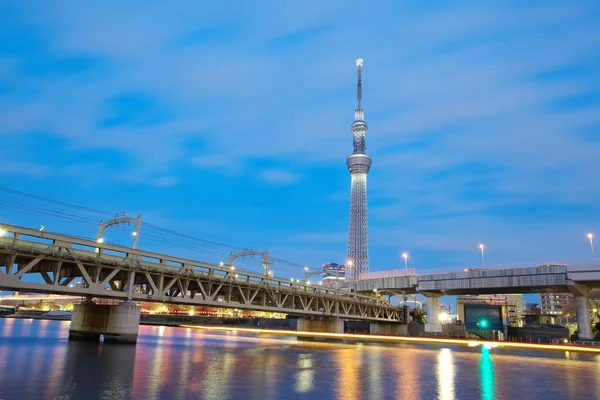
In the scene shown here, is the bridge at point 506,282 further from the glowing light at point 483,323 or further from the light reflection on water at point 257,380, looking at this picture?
A: the light reflection on water at point 257,380

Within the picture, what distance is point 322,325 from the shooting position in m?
94.8

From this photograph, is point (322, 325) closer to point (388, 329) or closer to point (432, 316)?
point (388, 329)

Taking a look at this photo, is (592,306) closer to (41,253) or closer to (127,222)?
(127,222)

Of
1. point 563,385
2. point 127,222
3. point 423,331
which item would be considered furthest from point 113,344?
point 423,331

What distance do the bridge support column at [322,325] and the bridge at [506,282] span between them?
Answer: 31970 millimetres

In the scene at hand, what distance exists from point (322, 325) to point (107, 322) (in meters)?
53.8

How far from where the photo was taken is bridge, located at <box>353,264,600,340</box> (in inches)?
3499

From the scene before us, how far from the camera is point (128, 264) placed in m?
48.3

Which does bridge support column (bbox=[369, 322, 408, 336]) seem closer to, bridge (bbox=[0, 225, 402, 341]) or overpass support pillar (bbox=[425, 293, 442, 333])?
overpass support pillar (bbox=[425, 293, 442, 333])

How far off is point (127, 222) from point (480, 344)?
71163 millimetres

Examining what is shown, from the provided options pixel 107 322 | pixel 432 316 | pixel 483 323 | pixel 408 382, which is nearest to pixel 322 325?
pixel 432 316

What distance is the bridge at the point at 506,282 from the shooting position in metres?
88.9

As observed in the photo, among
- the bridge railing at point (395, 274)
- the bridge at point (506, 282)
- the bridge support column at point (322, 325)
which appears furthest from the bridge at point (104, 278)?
the bridge railing at point (395, 274)

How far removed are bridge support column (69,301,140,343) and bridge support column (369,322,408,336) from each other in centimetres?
8232
